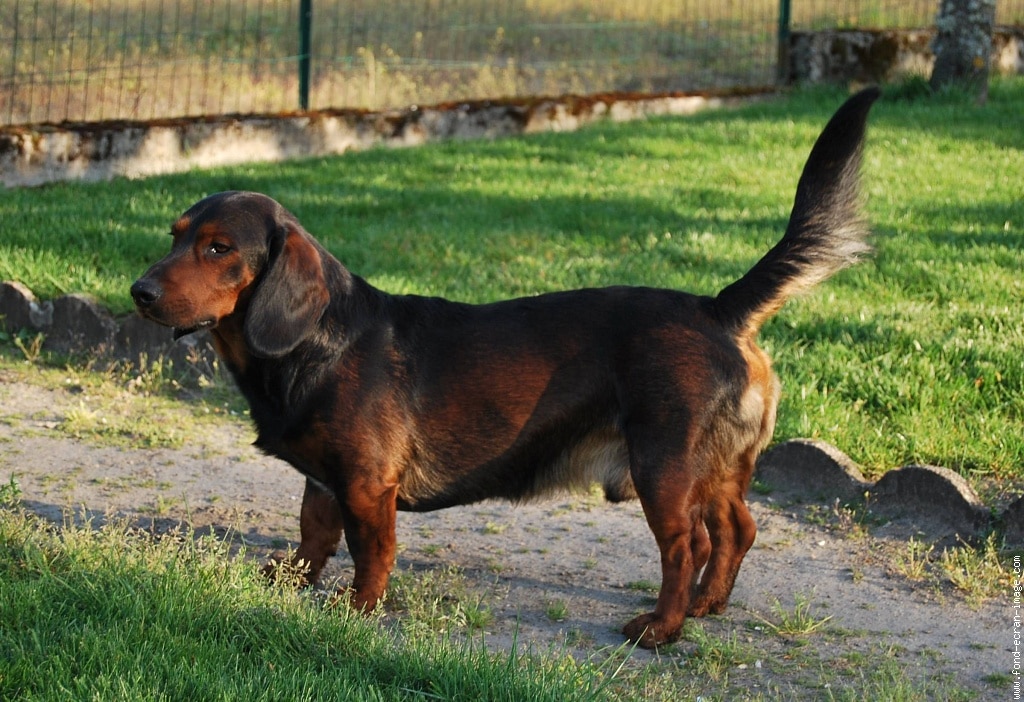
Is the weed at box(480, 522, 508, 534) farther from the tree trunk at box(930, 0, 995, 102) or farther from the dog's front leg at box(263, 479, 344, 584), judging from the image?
the tree trunk at box(930, 0, 995, 102)

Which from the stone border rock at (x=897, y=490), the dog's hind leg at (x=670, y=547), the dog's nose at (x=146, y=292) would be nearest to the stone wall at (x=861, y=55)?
the stone border rock at (x=897, y=490)

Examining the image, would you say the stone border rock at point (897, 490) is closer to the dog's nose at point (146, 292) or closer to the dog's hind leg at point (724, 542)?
the dog's hind leg at point (724, 542)

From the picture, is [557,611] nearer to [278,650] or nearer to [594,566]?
[594,566]

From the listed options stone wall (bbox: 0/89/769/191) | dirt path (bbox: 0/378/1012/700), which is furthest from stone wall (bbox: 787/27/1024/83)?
dirt path (bbox: 0/378/1012/700)

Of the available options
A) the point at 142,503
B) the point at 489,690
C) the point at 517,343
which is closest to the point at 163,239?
the point at 142,503

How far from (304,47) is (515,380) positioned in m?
8.10

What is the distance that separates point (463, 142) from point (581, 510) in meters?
6.86

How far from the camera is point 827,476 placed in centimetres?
546

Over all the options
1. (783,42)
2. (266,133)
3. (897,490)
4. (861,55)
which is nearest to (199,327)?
(897,490)

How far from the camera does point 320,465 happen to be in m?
4.30

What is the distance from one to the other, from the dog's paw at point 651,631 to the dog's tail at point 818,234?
1.00m

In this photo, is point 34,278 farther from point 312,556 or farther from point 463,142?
point 463,142

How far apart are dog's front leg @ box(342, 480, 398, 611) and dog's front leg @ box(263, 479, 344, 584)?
288 millimetres

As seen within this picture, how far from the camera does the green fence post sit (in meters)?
14.9
